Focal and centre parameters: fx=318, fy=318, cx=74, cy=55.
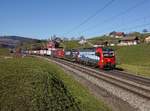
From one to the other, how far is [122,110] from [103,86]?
10539 millimetres

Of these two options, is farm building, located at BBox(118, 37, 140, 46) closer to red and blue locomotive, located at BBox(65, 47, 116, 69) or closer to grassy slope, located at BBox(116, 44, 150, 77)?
grassy slope, located at BBox(116, 44, 150, 77)

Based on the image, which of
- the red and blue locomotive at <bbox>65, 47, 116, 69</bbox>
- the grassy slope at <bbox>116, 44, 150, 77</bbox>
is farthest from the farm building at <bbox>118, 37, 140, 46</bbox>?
the red and blue locomotive at <bbox>65, 47, 116, 69</bbox>

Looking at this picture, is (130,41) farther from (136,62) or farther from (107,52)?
(107,52)

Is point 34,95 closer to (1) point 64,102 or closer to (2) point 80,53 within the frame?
(1) point 64,102

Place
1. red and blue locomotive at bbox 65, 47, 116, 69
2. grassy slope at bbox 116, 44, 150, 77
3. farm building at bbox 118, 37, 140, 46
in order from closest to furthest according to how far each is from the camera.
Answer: red and blue locomotive at bbox 65, 47, 116, 69 < grassy slope at bbox 116, 44, 150, 77 < farm building at bbox 118, 37, 140, 46

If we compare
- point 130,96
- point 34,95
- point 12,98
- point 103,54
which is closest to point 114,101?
point 130,96

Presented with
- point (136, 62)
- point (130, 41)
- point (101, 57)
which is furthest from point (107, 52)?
point (130, 41)

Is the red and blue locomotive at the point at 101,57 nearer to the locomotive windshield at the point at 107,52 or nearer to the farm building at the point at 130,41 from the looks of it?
the locomotive windshield at the point at 107,52

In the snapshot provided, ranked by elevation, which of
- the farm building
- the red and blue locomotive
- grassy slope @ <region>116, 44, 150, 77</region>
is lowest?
grassy slope @ <region>116, 44, 150, 77</region>

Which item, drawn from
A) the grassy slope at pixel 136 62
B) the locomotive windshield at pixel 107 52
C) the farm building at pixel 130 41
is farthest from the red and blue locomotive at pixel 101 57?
the farm building at pixel 130 41

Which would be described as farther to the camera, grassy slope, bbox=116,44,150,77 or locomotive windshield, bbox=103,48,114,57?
grassy slope, bbox=116,44,150,77

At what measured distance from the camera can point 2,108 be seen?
644 inches

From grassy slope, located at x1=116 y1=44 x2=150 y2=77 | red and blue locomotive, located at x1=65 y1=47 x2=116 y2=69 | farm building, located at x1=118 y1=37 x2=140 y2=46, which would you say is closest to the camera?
red and blue locomotive, located at x1=65 y1=47 x2=116 y2=69

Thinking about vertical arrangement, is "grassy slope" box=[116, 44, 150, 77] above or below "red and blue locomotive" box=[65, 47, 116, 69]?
below
